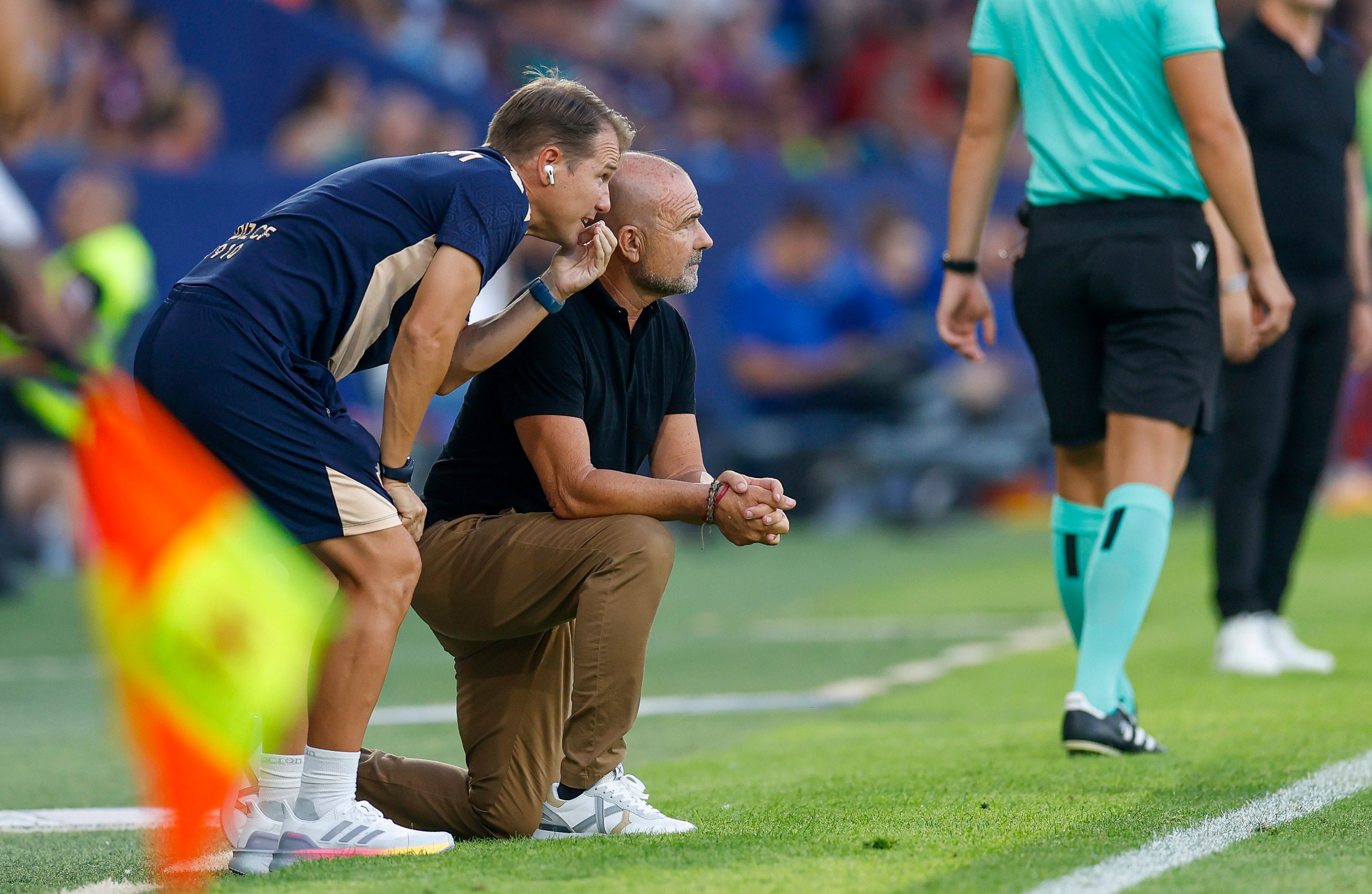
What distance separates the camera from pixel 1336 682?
546cm

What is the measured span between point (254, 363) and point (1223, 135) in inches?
95.6

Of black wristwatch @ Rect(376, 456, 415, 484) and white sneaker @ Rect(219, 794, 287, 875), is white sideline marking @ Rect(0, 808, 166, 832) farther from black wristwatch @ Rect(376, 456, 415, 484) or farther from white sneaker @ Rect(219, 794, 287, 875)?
black wristwatch @ Rect(376, 456, 415, 484)

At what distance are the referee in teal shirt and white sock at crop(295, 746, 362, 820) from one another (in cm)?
182

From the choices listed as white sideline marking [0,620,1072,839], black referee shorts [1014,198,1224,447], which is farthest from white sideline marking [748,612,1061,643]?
black referee shorts [1014,198,1224,447]

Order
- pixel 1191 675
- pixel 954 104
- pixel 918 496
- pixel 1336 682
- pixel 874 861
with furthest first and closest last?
pixel 954 104
pixel 918 496
pixel 1191 675
pixel 1336 682
pixel 874 861

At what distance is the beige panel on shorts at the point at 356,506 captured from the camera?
320 cm

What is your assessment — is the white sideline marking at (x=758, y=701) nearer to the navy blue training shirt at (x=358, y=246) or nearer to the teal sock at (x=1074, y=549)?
the teal sock at (x=1074, y=549)

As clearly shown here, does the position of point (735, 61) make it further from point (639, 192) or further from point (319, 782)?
point (319, 782)

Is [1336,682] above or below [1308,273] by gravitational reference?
below

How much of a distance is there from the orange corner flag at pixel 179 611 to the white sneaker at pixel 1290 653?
3.80 meters

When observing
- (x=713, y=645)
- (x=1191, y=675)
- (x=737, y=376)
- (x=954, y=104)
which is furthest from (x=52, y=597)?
(x=954, y=104)

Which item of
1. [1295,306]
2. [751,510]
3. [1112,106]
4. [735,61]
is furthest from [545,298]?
[735,61]

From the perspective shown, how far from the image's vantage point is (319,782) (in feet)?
10.6

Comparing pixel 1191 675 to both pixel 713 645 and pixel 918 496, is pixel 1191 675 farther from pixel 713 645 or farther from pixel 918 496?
pixel 918 496
